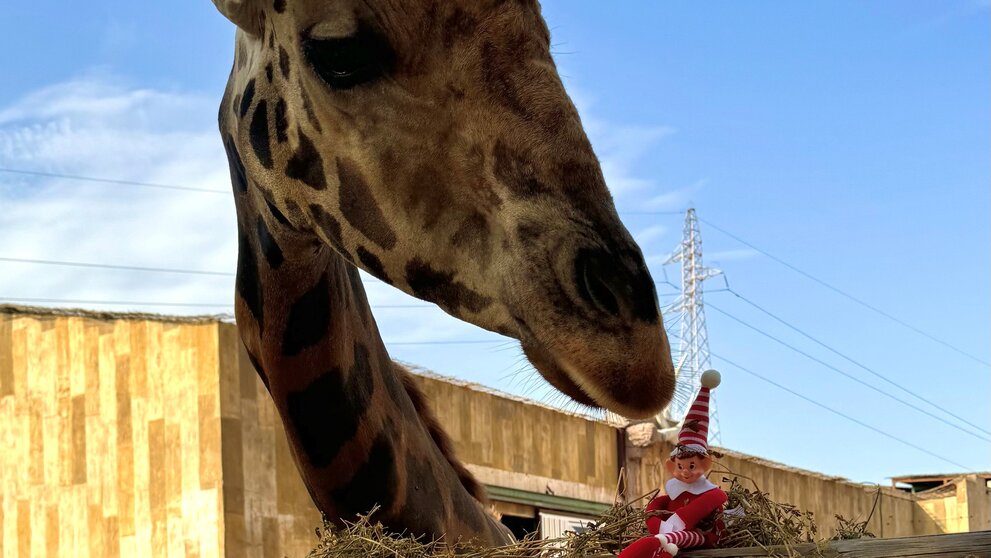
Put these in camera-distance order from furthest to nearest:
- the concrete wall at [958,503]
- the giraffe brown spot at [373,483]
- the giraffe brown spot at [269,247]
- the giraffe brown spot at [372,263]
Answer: the concrete wall at [958,503] < the giraffe brown spot at [373,483] < the giraffe brown spot at [269,247] < the giraffe brown spot at [372,263]

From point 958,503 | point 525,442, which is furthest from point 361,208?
point 958,503

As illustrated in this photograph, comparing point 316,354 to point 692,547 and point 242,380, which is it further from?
point 242,380

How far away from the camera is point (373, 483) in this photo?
2982 millimetres

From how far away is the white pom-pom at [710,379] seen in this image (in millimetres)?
2727

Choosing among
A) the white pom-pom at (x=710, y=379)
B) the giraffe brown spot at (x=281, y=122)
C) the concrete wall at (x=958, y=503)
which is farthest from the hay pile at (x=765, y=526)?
the concrete wall at (x=958, y=503)

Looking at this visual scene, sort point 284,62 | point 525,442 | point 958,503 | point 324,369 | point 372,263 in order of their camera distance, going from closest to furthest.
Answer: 1. point 372,263
2. point 284,62
3. point 324,369
4. point 525,442
5. point 958,503

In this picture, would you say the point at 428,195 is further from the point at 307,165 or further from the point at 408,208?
the point at 307,165

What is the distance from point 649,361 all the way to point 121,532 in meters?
10.3

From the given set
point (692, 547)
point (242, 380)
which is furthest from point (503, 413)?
point (692, 547)

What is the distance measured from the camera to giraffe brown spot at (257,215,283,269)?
9.26ft

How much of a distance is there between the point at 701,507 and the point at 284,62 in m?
1.22

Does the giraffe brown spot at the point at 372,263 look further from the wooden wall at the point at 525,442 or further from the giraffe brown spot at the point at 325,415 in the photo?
the wooden wall at the point at 525,442

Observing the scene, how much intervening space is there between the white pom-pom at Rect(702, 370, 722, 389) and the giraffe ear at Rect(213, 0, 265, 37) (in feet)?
3.95

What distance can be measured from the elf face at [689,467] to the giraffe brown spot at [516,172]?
2.74 feet
